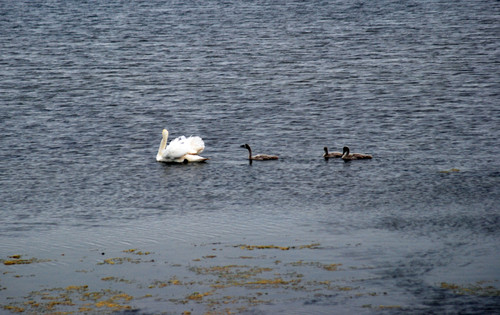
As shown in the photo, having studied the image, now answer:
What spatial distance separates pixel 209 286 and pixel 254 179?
10.5 m

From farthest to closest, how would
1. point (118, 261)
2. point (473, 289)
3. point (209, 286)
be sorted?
1. point (118, 261)
2. point (209, 286)
3. point (473, 289)

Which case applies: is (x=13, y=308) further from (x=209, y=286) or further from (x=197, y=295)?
(x=209, y=286)

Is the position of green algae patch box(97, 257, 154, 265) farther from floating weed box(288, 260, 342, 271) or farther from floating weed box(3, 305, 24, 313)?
floating weed box(288, 260, 342, 271)

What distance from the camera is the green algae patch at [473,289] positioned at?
17047 mm

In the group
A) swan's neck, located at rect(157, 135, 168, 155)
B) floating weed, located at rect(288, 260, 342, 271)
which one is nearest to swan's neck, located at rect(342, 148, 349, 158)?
swan's neck, located at rect(157, 135, 168, 155)

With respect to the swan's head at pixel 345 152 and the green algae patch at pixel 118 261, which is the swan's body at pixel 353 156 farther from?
the green algae patch at pixel 118 261

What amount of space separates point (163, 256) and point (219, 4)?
82308mm

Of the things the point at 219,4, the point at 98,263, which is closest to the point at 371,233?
the point at 98,263

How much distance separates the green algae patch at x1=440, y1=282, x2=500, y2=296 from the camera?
1705cm

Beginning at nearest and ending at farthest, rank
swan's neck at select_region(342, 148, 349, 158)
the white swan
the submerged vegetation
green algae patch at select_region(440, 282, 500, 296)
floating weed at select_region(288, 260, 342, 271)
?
the submerged vegetation < green algae patch at select_region(440, 282, 500, 296) < floating weed at select_region(288, 260, 342, 271) < swan's neck at select_region(342, 148, 349, 158) < the white swan

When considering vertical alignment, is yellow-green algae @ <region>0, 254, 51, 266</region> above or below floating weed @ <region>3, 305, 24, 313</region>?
above

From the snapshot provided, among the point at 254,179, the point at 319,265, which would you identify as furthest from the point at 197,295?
the point at 254,179

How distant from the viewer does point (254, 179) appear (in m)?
28.0

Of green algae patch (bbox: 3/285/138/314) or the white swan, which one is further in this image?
the white swan
